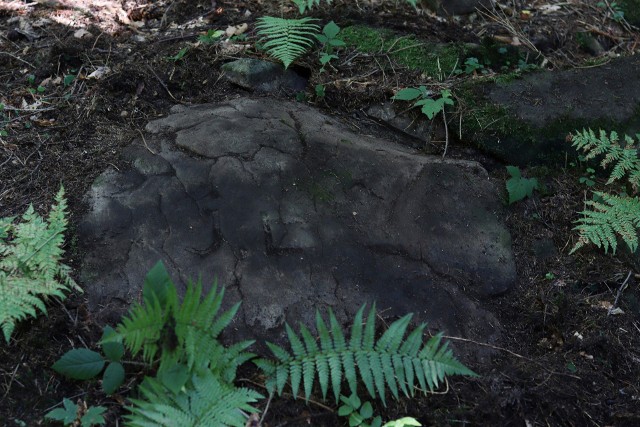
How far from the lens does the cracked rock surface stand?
9.29 feet

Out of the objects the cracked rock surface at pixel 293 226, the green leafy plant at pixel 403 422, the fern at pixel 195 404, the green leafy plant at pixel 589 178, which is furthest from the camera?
the green leafy plant at pixel 589 178

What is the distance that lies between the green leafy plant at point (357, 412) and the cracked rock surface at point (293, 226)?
439 millimetres

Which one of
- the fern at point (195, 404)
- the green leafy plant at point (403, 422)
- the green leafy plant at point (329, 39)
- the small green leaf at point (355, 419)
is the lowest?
the small green leaf at point (355, 419)

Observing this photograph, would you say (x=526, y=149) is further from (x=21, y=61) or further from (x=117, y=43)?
(x=21, y=61)

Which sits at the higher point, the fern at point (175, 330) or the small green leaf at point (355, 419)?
the fern at point (175, 330)

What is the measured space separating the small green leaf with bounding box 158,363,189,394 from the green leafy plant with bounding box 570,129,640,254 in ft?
7.09

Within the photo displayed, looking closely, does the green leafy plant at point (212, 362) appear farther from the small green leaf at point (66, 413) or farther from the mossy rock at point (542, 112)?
the mossy rock at point (542, 112)

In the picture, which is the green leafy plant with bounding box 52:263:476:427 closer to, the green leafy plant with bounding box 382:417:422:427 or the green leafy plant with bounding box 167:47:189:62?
the green leafy plant with bounding box 382:417:422:427

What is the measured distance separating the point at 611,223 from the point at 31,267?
9.82ft

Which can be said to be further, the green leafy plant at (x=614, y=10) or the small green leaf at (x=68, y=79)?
the green leafy plant at (x=614, y=10)

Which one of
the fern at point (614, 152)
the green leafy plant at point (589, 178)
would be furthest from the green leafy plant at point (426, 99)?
the green leafy plant at point (589, 178)

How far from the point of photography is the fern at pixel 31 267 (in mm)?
2402

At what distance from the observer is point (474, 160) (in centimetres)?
373

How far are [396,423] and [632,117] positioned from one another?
108 inches
